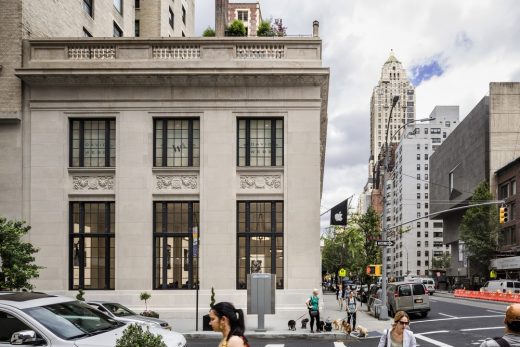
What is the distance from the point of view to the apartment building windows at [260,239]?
26.9 m

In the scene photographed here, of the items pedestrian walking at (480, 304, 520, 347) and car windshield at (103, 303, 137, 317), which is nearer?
pedestrian walking at (480, 304, 520, 347)

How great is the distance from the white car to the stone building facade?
1707 centimetres

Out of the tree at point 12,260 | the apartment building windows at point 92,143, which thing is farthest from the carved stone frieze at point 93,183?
the tree at point 12,260

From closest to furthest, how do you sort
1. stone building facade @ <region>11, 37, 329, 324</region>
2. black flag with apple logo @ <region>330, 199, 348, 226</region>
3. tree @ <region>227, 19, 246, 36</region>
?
stone building facade @ <region>11, 37, 329, 324</region>, black flag with apple logo @ <region>330, 199, 348, 226</region>, tree @ <region>227, 19, 246, 36</region>

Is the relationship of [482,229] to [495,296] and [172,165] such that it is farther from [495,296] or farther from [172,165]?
[172,165]

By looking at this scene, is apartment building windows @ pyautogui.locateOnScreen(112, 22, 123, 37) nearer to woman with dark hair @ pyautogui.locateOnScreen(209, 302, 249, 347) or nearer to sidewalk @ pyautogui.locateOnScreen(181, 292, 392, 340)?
sidewalk @ pyautogui.locateOnScreen(181, 292, 392, 340)

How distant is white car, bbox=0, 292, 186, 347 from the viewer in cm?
827

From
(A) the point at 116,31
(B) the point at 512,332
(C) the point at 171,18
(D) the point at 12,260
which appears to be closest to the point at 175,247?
(D) the point at 12,260

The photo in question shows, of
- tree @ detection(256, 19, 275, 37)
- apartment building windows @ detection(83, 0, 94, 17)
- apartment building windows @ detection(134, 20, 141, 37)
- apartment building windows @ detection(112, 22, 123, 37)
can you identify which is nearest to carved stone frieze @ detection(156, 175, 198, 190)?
tree @ detection(256, 19, 275, 37)

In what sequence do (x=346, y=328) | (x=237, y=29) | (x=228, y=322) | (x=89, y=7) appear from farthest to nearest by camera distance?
(x=89, y=7), (x=237, y=29), (x=346, y=328), (x=228, y=322)

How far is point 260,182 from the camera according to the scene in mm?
27125

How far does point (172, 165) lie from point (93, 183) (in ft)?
12.5

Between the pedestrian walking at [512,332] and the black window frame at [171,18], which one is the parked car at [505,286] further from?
the pedestrian walking at [512,332]

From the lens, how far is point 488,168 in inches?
3164
